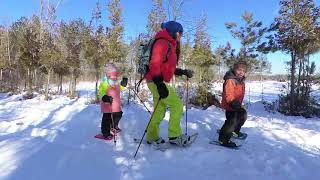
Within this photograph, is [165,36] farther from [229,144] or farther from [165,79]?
[229,144]

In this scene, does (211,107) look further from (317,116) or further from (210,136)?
A: (210,136)

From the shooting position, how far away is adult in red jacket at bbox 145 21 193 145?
533 centimetres

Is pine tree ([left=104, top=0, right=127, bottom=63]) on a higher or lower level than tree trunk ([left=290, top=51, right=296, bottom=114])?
higher

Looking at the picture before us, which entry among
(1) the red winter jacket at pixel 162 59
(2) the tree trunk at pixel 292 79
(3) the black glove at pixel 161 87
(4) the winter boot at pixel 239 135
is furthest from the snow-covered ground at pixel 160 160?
(2) the tree trunk at pixel 292 79

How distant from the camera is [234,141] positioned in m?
6.32

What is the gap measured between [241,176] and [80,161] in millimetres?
1991

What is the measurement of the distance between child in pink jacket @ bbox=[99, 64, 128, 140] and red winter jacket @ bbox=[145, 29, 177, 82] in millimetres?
1474

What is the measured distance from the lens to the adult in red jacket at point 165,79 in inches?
210

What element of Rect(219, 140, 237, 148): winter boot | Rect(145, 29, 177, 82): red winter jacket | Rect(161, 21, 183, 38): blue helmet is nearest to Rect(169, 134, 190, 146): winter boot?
Rect(219, 140, 237, 148): winter boot

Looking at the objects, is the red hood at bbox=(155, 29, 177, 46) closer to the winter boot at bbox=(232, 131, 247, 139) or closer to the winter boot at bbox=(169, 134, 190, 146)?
the winter boot at bbox=(169, 134, 190, 146)

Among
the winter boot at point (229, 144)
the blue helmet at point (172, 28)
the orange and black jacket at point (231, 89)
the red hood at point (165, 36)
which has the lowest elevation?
the winter boot at point (229, 144)

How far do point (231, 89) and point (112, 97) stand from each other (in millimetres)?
2233

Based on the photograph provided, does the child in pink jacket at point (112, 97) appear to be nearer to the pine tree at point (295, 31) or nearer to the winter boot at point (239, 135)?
the winter boot at point (239, 135)

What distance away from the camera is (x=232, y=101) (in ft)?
19.6
